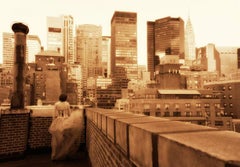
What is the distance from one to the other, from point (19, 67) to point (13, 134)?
3866mm

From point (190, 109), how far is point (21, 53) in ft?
186

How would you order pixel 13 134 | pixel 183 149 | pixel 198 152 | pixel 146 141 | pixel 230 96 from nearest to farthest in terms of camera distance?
pixel 198 152
pixel 183 149
pixel 146 141
pixel 13 134
pixel 230 96

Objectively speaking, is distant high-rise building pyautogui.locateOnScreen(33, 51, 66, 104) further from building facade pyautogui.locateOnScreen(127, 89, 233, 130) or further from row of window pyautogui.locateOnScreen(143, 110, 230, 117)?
row of window pyautogui.locateOnScreen(143, 110, 230, 117)

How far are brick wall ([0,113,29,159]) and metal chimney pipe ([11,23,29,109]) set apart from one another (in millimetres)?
1126

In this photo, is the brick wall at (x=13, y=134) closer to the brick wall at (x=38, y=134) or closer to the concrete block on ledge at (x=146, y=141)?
the brick wall at (x=38, y=134)

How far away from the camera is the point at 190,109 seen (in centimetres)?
6253

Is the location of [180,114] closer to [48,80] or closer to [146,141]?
[146,141]

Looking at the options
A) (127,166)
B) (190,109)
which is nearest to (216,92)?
(190,109)

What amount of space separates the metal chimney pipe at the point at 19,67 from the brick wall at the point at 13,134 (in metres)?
1.13

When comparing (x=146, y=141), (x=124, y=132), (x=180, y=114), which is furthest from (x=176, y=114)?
(x=146, y=141)

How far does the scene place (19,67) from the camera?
41.0 ft

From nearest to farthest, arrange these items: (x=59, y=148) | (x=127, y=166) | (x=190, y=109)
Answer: (x=127, y=166), (x=59, y=148), (x=190, y=109)

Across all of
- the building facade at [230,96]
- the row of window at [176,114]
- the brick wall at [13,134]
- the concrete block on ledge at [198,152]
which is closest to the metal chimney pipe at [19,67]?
the brick wall at [13,134]

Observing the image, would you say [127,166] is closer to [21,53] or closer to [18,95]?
[18,95]
